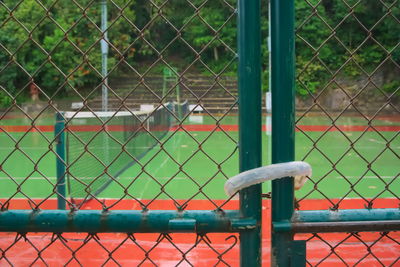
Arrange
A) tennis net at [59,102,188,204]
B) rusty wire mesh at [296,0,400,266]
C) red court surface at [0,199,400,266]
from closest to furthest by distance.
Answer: rusty wire mesh at [296,0,400,266] → red court surface at [0,199,400,266] → tennis net at [59,102,188,204]

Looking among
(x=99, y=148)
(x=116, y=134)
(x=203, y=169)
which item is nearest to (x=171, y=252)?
(x=99, y=148)

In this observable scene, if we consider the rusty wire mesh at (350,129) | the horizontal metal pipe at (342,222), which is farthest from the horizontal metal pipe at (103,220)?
the rusty wire mesh at (350,129)

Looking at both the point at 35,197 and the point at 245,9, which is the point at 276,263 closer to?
the point at 245,9

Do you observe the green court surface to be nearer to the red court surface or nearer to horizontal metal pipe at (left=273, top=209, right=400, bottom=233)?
the red court surface

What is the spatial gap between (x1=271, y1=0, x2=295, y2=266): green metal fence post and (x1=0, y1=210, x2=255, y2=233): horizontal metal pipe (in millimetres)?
110

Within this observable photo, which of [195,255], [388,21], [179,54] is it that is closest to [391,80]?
[388,21]

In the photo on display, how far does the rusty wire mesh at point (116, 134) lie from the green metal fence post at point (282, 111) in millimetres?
118

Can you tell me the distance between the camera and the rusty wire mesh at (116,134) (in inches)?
46.8

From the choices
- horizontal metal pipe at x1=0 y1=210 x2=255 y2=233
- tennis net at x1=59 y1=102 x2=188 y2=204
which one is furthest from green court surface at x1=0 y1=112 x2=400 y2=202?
horizontal metal pipe at x1=0 y1=210 x2=255 y2=233

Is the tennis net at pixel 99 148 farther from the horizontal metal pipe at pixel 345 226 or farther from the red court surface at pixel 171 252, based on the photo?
the horizontal metal pipe at pixel 345 226

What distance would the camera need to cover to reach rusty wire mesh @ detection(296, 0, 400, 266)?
1294mm

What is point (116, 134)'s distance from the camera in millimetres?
7234

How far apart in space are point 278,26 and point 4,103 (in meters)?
16.5

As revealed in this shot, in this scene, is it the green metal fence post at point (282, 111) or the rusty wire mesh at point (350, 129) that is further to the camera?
the rusty wire mesh at point (350, 129)
